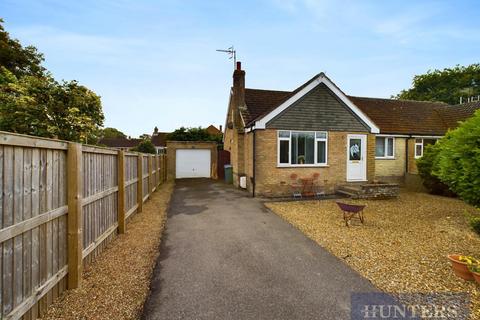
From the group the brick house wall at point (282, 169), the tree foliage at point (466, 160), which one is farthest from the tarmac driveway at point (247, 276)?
the brick house wall at point (282, 169)

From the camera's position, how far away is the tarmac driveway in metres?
2.89

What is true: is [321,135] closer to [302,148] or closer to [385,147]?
[302,148]

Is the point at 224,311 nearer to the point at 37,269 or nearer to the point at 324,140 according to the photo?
the point at 37,269

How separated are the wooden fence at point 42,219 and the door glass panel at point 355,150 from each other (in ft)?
38.2

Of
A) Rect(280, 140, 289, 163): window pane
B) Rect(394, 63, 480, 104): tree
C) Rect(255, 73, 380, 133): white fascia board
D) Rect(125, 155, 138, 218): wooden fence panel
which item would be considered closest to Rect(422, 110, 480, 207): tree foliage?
Rect(280, 140, 289, 163): window pane

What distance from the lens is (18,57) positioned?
1952 centimetres

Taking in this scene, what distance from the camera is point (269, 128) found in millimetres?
10984

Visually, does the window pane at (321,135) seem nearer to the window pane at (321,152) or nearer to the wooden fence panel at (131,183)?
the window pane at (321,152)

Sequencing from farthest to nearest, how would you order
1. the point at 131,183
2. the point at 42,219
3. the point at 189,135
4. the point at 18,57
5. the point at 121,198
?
the point at 189,135, the point at 18,57, the point at 131,183, the point at 121,198, the point at 42,219

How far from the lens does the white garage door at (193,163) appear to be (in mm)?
19703

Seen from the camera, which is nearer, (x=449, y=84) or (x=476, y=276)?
(x=476, y=276)

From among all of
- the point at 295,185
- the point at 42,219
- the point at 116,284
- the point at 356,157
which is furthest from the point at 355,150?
the point at 42,219

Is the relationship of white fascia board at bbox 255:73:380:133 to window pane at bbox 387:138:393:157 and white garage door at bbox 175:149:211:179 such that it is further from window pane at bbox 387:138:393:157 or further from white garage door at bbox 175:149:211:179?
white garage door at bbox 175:149:211:179

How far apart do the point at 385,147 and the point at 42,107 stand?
2106 centimetres
